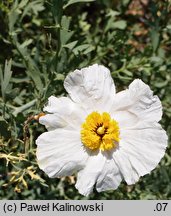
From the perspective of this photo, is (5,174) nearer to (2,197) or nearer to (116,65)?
(2,197)

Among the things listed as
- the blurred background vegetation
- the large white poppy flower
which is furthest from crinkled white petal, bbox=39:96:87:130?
the blurred background vegetation

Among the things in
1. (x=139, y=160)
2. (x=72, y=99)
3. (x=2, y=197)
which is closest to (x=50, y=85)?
(x=72, y=99)

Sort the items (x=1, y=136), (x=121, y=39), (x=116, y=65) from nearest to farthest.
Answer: (x=1, y=136) < (x=121, y=39) < (x=116, y=65)

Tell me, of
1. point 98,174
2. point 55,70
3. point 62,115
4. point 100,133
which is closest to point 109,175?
point 98,174

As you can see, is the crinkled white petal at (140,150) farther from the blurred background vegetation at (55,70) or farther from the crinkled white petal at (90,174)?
the blurred background vegetation at (55,70)

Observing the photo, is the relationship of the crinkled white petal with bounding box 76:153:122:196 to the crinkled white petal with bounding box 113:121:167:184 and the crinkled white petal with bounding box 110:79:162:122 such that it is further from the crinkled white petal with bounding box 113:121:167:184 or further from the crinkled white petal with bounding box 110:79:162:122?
the crinkled white petal with bounding box 110:79:162:122

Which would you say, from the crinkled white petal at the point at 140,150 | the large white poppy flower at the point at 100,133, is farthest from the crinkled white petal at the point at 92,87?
the crinkled white petal at the point at 140,150
